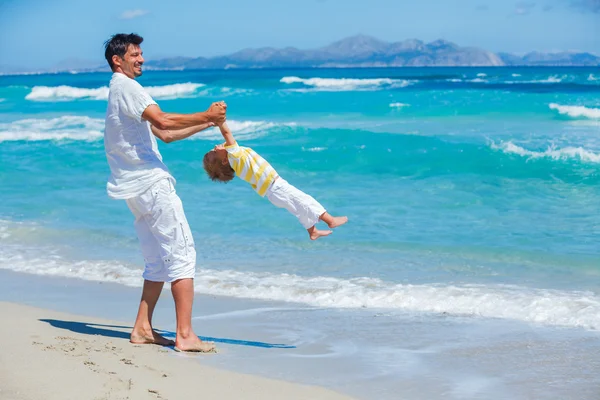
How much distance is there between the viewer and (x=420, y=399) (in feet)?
13.0

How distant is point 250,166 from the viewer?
493cm

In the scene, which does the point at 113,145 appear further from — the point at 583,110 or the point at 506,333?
the point at 583,110

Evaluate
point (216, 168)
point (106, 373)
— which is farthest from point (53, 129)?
point (106, 373)

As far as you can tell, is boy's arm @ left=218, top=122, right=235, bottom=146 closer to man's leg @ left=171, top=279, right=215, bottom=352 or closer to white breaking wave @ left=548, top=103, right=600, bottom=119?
man's leg @ left=171, top=279, right=215, bottom=352

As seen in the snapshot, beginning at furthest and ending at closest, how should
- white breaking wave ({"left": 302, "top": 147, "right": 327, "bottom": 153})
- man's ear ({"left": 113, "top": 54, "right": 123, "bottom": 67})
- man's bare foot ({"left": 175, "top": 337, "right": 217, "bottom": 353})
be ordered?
white breaking wave ({"left": 302, "top": 147, "right": 327, "bottom": 153}) < man's bare foot ({"left": 175, "top": 337, "right": 217, "bottom": 353}) < man's ear ({"left": 113, "top": 54, "right": 123, "bottom": 67})

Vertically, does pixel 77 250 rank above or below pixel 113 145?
below

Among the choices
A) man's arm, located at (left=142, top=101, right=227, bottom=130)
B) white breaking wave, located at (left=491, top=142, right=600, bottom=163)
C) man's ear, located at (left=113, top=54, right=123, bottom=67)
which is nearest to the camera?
man's arm, located at (left=142, top=101, right=227, bottom=130)

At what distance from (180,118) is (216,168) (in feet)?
2.66

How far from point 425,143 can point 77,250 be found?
419 inches

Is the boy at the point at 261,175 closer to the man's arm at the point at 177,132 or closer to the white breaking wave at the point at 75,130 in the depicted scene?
the man's arm at the point at 177,132

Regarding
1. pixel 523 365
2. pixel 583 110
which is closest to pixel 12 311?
pixel 523 365

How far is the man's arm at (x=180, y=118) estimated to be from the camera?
430cm

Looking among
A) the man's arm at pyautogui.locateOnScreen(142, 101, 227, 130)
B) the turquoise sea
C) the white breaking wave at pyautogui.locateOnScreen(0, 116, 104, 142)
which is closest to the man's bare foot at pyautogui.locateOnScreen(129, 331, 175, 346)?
the turquoise sea

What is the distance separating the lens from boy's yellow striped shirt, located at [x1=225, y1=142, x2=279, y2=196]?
4.92m
